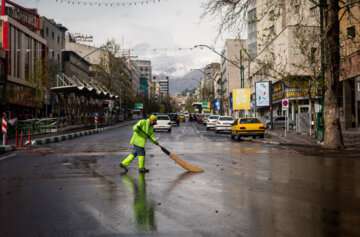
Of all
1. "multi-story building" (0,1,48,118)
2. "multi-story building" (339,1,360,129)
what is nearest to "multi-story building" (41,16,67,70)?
"multi-story building" (0,1,48,118)

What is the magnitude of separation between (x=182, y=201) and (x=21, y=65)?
53.5m

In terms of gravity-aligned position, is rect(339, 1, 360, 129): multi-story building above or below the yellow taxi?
above

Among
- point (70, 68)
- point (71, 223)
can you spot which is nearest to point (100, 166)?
point (71, 223)

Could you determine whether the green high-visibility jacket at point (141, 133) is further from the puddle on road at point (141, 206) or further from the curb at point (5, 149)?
the curb at point (5, 149)

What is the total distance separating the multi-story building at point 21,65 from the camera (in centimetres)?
5106

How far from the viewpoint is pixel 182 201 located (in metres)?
7.70

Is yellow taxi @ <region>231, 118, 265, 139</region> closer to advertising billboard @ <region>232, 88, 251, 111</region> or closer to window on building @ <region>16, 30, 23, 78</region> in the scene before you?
advertising billboard @ <region>232, 88, 251, 111</region>

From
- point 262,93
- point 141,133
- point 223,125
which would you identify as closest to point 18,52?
point 223,125

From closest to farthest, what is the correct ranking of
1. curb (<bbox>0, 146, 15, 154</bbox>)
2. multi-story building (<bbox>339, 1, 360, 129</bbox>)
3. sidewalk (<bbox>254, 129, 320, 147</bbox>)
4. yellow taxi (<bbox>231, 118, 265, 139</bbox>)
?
curb (<bbox>0, 146, 15, 154</bbox>)
sidewalk (<bbox>254, 129, 320, 147</bbox>)
yellow taxi (<bbox>231, 118, 265, 139</bbox>)
multi-story building (<bbox>339, 1, 360, 129</bbox>)

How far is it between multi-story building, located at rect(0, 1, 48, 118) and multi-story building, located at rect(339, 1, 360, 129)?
105ft

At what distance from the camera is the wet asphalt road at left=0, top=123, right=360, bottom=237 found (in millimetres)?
5835

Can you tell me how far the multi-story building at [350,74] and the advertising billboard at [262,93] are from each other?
9.12 m

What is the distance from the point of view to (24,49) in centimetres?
5828

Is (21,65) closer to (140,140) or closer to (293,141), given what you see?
(293,141)
